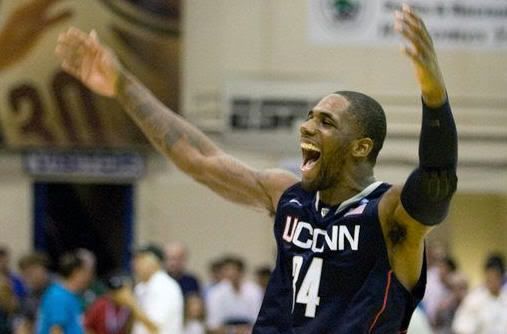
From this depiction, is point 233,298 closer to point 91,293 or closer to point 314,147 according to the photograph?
point 91,293

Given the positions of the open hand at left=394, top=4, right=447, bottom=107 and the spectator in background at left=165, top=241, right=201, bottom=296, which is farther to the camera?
the spectator in background at left=165, top=241, right=201, bottom=296

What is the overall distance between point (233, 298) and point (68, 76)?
375cm

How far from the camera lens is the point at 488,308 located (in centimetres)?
1309

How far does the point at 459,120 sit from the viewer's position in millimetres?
17859

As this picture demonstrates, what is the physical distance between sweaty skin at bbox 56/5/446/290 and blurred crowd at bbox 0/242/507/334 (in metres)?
4.04

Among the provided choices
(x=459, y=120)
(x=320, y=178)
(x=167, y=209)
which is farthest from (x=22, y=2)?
(x=320, y=178)

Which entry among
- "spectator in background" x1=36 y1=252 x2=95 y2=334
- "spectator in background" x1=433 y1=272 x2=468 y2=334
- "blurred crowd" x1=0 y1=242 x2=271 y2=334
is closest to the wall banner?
"blurred crowd" x1=0 y1=242 x2=271 y2=334

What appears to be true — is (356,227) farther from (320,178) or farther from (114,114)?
(114,114)

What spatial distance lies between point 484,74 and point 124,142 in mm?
4701

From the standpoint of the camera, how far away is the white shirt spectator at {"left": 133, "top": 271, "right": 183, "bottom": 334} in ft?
34.2

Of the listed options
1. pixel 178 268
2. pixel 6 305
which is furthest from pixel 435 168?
pixel 178 268

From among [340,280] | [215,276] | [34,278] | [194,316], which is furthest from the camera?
[215,276]

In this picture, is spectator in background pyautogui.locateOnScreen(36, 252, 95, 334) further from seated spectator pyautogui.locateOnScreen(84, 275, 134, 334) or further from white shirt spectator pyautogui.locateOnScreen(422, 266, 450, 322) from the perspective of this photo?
white shirt spectator pyautogui.locateOnScreen(422, 266, 450, 322)

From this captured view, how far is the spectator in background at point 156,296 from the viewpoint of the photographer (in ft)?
34.2
